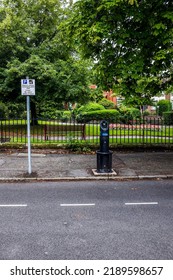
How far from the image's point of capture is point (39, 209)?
595 centimetres

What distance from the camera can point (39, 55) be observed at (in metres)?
19.3

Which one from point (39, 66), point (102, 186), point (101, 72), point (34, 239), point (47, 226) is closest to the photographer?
point (34, 239)

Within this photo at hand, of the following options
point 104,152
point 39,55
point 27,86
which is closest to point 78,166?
point 104,152

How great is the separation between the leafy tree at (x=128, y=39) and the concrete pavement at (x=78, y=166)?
95.1 inches

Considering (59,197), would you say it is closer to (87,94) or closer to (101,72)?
(101,72)

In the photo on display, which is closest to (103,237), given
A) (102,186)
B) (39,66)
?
(102,186)

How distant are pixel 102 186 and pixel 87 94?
13209mm

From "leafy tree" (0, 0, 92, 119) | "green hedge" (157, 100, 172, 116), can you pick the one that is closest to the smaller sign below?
"leafy tree" (0, 0, 92, 119)

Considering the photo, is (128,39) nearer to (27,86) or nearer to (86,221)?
(27,86)

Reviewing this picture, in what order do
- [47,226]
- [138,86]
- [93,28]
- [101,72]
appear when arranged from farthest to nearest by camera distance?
[101,72] < [138,86] < [93,28] < [47,226]

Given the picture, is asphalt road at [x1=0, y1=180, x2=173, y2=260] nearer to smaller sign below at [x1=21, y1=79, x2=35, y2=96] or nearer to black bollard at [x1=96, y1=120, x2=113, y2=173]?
black bollard at [x1=96, y1=120, x2=113, y2=173]

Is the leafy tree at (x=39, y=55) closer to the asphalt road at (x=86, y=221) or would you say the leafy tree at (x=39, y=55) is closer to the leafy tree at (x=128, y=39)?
the leafy tree at (x=128, y=39)

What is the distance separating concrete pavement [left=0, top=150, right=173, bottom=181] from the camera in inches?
338

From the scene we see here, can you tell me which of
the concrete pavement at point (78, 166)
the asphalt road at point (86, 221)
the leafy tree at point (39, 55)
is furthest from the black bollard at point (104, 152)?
the leafy tree at point (39, 55)
